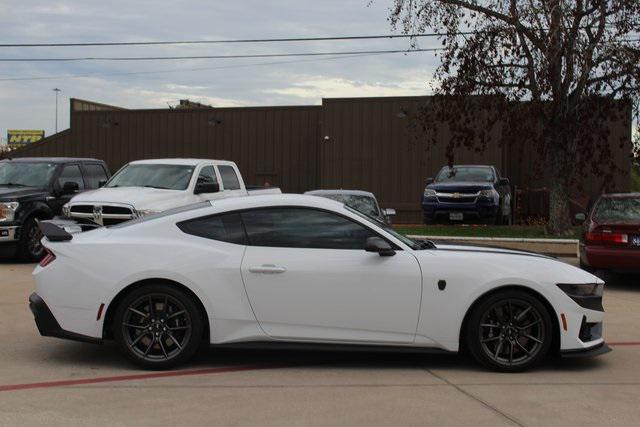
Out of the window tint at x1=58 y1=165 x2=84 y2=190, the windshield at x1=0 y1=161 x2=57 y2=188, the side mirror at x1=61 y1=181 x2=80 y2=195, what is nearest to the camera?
the side mirror at x1=61 y1=181 x2=80 y2=195

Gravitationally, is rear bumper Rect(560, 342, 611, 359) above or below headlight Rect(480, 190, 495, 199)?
below

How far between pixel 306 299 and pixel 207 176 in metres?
7.94

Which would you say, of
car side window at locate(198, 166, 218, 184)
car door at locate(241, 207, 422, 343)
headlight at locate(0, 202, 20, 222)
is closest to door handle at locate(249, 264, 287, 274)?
car door at locate(241, 207, 422, 343)

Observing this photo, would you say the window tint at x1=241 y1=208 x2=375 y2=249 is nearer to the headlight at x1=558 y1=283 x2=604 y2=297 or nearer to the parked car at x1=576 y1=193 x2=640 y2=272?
the headlight at x1=558 y1=283 x2=604 y2=297

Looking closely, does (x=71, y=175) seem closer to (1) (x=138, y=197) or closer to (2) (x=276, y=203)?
(1) (x=138, y=197)

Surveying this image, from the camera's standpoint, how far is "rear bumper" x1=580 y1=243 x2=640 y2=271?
10344 millimetres

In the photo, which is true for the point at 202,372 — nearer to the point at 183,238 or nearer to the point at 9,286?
the point at 183,238

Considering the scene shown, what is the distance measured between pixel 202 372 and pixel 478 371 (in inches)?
91.0

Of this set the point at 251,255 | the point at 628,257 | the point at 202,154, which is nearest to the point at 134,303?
the point at 251,255

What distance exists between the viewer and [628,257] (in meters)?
10.4

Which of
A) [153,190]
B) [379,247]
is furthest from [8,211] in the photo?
[379,247]

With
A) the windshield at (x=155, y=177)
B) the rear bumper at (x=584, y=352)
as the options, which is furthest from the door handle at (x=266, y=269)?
the windshield at (x=155, y=177)

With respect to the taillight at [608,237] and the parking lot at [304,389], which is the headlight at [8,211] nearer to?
the parking lot at [304,389]

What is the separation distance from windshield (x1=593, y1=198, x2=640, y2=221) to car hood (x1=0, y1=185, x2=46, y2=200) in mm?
10219
